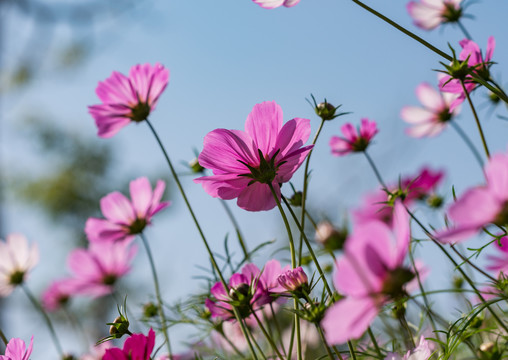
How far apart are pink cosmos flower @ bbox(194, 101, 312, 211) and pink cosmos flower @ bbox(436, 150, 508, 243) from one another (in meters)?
0.23

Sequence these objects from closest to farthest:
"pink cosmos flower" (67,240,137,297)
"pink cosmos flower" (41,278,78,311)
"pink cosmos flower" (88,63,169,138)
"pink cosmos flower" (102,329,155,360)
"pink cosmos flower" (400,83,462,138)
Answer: "pink cosmos flower" (102,329,155,360) < "pink cosmos flower" (88,63,169,138) < "pink cosmos flower" (400,83,462,138) < "pink cosmos flower" (67,240,137,297) < "pink cosmos flower" (41,278,78,311)

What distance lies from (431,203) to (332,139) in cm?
36

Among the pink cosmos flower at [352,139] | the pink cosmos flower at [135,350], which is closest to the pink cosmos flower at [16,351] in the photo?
the pink cosmos flower at [135,350]

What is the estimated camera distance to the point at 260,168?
0.48 m

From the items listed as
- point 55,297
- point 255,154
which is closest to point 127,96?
point 255,154

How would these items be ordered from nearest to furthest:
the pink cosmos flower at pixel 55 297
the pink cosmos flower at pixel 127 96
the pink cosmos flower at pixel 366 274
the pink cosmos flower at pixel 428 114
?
the pink cosmos flower at pixel 366 274 < the pink cosmos flower at pixel 127 96 < the pink cosmos flower at pixel 428 114 < the pink cosmos flower at pixel 55 297

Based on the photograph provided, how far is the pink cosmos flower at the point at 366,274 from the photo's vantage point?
0.23m

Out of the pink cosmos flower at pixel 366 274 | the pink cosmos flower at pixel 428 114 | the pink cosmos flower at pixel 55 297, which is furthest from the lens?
the pink cosmos flower at pixel 55 297

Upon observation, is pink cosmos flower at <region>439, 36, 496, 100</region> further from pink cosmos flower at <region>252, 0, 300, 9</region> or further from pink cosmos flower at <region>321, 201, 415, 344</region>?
pink cosmos flower at <region>321, 201, 415, 344</region>

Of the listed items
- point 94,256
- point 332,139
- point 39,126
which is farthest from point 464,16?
point 39,126

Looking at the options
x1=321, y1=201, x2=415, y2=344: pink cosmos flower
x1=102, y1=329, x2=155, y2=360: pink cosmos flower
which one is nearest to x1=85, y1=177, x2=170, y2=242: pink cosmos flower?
x1=102, y1=329, x2=155, y2=360: pink cosmos flower

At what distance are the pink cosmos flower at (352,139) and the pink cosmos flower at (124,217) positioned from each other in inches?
10.5

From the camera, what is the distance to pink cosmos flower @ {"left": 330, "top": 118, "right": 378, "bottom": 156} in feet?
2.49

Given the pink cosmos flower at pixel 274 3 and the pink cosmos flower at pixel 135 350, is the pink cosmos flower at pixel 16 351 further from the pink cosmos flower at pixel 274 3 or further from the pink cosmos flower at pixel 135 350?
the pink cosmos flower at pixel 274 3
